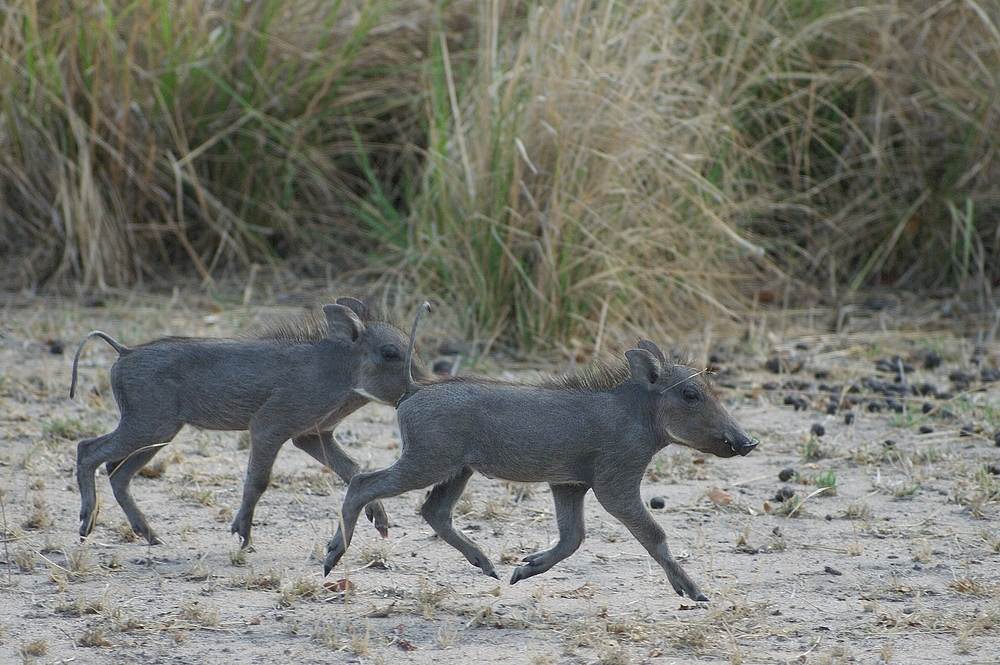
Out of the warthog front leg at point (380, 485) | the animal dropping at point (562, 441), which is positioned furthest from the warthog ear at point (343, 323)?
the warthog front leg at point (380, 485)

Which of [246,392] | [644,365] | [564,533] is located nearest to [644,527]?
[564,533]

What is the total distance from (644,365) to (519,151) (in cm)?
309

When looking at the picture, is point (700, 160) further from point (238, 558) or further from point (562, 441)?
point (238, 558)

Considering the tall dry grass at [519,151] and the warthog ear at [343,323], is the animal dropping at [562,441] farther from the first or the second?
the tall dry grass at [519,151]

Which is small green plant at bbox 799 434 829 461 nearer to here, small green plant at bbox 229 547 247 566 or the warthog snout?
the warthog snout

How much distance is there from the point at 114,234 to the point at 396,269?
7.21ft

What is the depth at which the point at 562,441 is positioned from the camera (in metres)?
4.02

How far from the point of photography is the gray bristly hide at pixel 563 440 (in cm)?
399

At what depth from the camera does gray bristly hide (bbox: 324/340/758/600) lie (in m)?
3.99

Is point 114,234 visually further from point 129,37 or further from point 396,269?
point 396,269

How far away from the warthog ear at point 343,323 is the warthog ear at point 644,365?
1016 millimetres

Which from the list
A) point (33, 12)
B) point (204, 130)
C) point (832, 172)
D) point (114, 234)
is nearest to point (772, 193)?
point (832, 172)

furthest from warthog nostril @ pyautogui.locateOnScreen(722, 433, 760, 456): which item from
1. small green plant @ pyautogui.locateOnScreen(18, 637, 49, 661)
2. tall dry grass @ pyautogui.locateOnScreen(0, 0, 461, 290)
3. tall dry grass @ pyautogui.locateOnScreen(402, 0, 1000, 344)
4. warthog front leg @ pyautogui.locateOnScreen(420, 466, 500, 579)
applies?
tall dry grass @ pyautogui.locateOnScreen(0, 0, 461, 290)

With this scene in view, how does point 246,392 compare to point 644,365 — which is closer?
point 644,365
